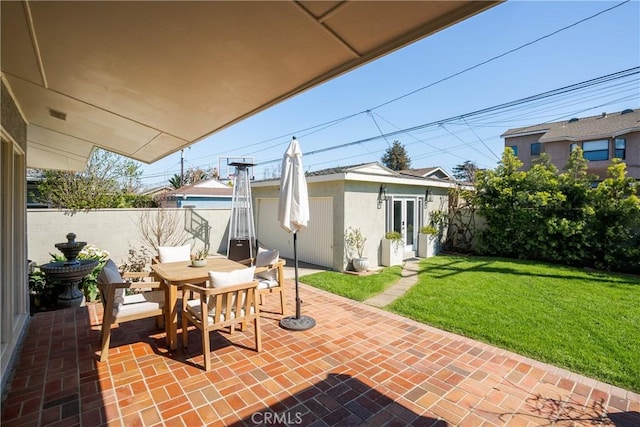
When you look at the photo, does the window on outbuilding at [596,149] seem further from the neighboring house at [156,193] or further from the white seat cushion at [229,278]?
the neighboring house at [156,193]

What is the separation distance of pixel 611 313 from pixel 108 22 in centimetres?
817

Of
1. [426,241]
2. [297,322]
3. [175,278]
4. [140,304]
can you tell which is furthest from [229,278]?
[426,241]

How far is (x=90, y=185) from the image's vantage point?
12156 mm

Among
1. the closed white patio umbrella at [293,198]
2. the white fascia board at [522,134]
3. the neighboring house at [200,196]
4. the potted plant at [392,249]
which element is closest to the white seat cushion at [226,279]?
the closed white patio umbrella at [293,198]

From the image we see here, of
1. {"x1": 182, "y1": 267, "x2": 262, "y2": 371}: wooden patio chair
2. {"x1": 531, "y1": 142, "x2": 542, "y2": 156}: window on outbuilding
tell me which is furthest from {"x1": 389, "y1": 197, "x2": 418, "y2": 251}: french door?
{"x1": 531, "y1": 142, "x2": 542, "y2": 156}: window on outbuilding

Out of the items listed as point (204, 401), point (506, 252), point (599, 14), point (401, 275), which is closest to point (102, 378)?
point (204, 401)

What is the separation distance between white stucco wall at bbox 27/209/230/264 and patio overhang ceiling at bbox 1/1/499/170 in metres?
6.86

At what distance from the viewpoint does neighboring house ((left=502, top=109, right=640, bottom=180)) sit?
64.0 feet

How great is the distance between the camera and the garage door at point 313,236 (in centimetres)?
951

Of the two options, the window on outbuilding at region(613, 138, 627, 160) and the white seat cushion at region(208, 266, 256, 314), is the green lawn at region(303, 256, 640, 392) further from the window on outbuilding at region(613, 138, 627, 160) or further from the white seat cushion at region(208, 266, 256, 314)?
the window on outbuilding at region(613, 138, 627, 160)

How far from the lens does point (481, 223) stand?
41.0 feet

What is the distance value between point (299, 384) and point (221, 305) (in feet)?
4.43

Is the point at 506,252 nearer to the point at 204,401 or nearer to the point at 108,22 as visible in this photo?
the point at 204,401

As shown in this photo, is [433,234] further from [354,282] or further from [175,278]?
[175,278]
